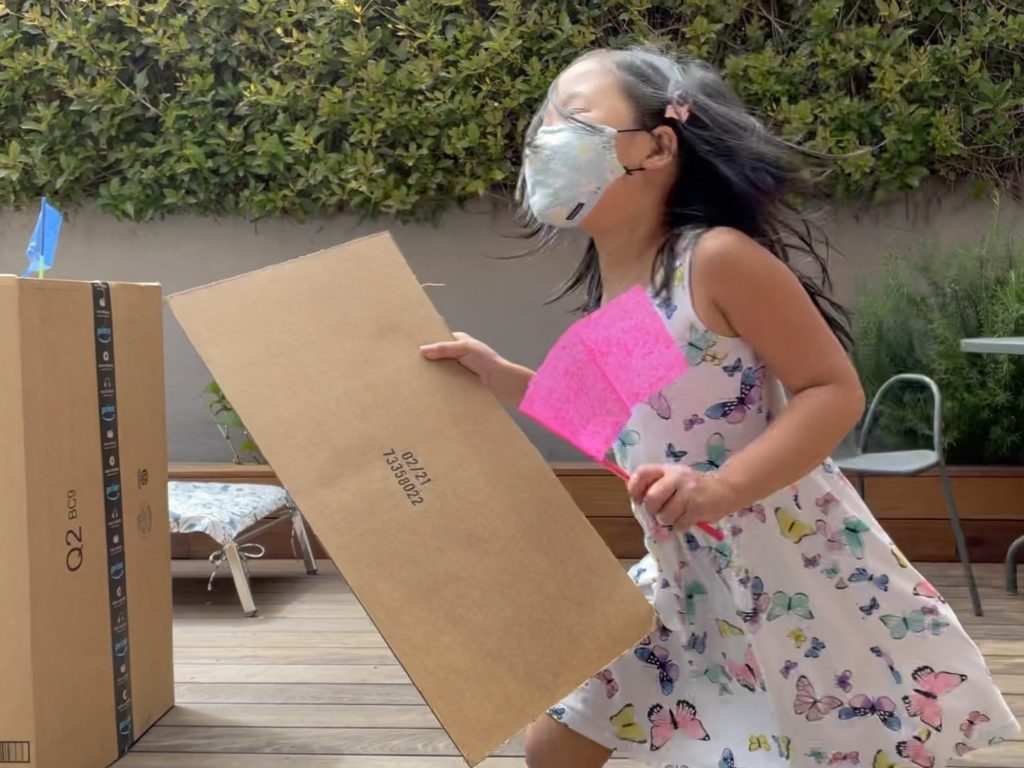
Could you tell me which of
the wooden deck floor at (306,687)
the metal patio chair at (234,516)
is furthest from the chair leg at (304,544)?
the wooden deck floor at (306,687)

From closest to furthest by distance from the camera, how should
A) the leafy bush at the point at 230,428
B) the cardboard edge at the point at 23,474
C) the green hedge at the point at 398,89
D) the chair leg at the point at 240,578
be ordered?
the cardboard edge at the point at 23,474
the chair leg at the point at 240,578
the green hedge at the point at 398,89
the leafy bush at the point at 230,428

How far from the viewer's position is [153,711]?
1.93 meters

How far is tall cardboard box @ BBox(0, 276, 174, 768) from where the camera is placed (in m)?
1.52

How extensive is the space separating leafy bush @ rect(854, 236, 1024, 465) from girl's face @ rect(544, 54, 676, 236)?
2123 mm

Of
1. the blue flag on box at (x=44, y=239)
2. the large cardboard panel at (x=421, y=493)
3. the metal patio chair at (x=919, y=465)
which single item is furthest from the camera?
the metal patio chair at (x=919, y=465)

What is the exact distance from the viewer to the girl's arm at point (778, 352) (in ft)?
3.26

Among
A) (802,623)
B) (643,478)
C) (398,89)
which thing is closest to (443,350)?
(643,478)

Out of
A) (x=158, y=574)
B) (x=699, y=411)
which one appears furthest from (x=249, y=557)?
(x=699, y=411)

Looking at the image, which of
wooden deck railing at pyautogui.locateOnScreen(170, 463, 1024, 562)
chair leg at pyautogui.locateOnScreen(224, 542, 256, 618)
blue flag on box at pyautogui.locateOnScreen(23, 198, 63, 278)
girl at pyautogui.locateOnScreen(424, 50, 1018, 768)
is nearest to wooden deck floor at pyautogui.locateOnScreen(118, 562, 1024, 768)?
chair leg at pyautogui.locateOnScreen(224, 542, 256, 618)

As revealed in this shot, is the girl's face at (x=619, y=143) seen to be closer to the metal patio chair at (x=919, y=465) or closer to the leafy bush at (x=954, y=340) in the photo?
the metal patio chair at (x=919, y=465)

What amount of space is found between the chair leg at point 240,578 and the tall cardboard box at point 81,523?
65 centimetres

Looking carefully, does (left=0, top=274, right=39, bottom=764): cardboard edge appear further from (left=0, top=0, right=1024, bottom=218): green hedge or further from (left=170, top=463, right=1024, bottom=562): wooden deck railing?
(left=0, top=0, right=1024, bottom=218): green hedge

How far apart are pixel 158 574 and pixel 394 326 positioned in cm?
119

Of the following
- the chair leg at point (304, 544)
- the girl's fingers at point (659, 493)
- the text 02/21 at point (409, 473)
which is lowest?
the chair leg at point (304, 544)
